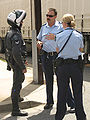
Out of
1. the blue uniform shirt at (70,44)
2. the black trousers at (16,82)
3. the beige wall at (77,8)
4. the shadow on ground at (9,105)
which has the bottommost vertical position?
the shadow on ground at (9,105)

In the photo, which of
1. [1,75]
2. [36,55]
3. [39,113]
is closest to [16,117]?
[39,113]

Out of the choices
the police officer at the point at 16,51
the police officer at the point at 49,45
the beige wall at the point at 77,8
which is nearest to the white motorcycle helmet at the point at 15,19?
the police officer at the point at 16,51

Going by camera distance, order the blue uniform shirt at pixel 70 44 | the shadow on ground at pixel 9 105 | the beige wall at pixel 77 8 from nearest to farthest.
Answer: the blue uniform shirt at pixel 70 44 < the shadow on ground at pixel 9 105 < the beige wall at pixel 77 8

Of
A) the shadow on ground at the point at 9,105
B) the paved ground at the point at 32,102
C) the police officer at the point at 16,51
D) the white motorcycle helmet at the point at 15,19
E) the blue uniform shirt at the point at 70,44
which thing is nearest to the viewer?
the blue uniform shirt at the point at 70,44

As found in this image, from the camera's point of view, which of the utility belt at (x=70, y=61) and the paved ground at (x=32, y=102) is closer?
the utility belt at (x=70, y=61)

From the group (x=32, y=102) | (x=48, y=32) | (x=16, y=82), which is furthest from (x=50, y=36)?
(x=32, y=102)

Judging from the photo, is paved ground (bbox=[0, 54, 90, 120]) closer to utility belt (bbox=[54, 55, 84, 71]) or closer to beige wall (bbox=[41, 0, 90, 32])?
utility belt (bbox=[54, 55, 84, 71])

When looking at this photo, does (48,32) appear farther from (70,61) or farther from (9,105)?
(9,105)

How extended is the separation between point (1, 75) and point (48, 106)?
3.63m

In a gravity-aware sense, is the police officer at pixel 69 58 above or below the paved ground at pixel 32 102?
above

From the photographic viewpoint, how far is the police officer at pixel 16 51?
4.57m

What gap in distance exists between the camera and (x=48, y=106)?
5332 mm

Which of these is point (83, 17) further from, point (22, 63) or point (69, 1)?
point (22, 63)

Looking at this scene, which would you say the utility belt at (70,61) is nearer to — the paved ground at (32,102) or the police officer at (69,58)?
the police officer at (69,58)
